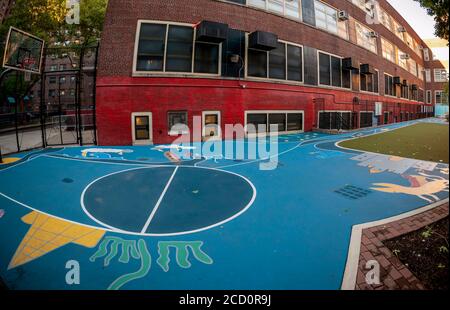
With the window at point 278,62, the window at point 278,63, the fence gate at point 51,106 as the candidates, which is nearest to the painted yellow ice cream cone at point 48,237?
the fence gate at point 51,106

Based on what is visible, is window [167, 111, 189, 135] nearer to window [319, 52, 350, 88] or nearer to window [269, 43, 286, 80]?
window [269, 43, 286, 80]

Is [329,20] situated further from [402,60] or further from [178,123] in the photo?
[402,60]

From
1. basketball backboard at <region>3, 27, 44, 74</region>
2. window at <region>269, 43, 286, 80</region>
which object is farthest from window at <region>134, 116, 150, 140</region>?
window at <region>269, 43, 286, 80</region>

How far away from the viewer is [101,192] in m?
6.42

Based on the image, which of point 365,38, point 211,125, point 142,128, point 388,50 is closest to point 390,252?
point 211,125

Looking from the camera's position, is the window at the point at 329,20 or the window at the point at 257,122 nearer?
the window at the point at 257,122

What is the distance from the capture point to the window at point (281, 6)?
58.2 feet

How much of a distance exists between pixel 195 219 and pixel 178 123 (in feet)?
36.2

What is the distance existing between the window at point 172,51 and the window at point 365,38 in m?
20.4

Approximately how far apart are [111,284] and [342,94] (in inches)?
1036

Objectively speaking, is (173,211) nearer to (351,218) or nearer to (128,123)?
(351,218)

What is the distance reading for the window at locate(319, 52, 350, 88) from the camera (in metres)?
21.6

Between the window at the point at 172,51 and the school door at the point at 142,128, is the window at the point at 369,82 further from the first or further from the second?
the school door at the point at 142,128
